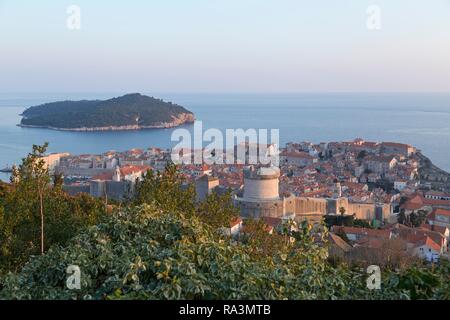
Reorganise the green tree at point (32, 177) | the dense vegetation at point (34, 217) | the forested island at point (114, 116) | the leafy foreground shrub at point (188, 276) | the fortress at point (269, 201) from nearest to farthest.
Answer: the leafy foreground shrub at point (188, 276) < the dense vegetation at point (34, 217) < the green tree at point (32, 177) < the fortress at point (269, 201) < the forested island at point (114, 116)

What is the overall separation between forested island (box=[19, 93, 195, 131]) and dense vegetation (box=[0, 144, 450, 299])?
52090mm

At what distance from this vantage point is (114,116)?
185ft

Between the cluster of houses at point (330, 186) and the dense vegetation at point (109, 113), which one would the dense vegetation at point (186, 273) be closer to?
the cluster of houses at point (330, 186)

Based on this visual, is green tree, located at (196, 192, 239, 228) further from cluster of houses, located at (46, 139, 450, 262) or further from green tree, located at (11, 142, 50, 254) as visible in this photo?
green tree, located at (11, 142, 50, 254)

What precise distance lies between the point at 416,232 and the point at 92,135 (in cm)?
4174

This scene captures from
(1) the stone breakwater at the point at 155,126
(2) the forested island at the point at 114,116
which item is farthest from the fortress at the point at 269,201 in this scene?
(2) the forested island at the point at 114,116

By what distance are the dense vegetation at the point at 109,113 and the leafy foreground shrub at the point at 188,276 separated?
52.4 meters

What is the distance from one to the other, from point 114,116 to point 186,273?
181ft

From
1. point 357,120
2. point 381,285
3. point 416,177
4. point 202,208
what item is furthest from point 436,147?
point 381,285

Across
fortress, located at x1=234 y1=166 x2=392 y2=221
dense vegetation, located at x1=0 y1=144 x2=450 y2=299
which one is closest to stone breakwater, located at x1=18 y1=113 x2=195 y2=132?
fortress, located at x1=234 y1=166 x2=392 y2=221

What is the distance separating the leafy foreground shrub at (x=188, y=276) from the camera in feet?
8.34

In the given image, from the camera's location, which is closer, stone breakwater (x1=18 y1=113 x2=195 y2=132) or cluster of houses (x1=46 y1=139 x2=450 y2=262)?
cluster of houses (x1=46 y1=139 x2=450 y2=262)

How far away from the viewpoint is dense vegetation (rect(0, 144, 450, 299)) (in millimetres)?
2553
